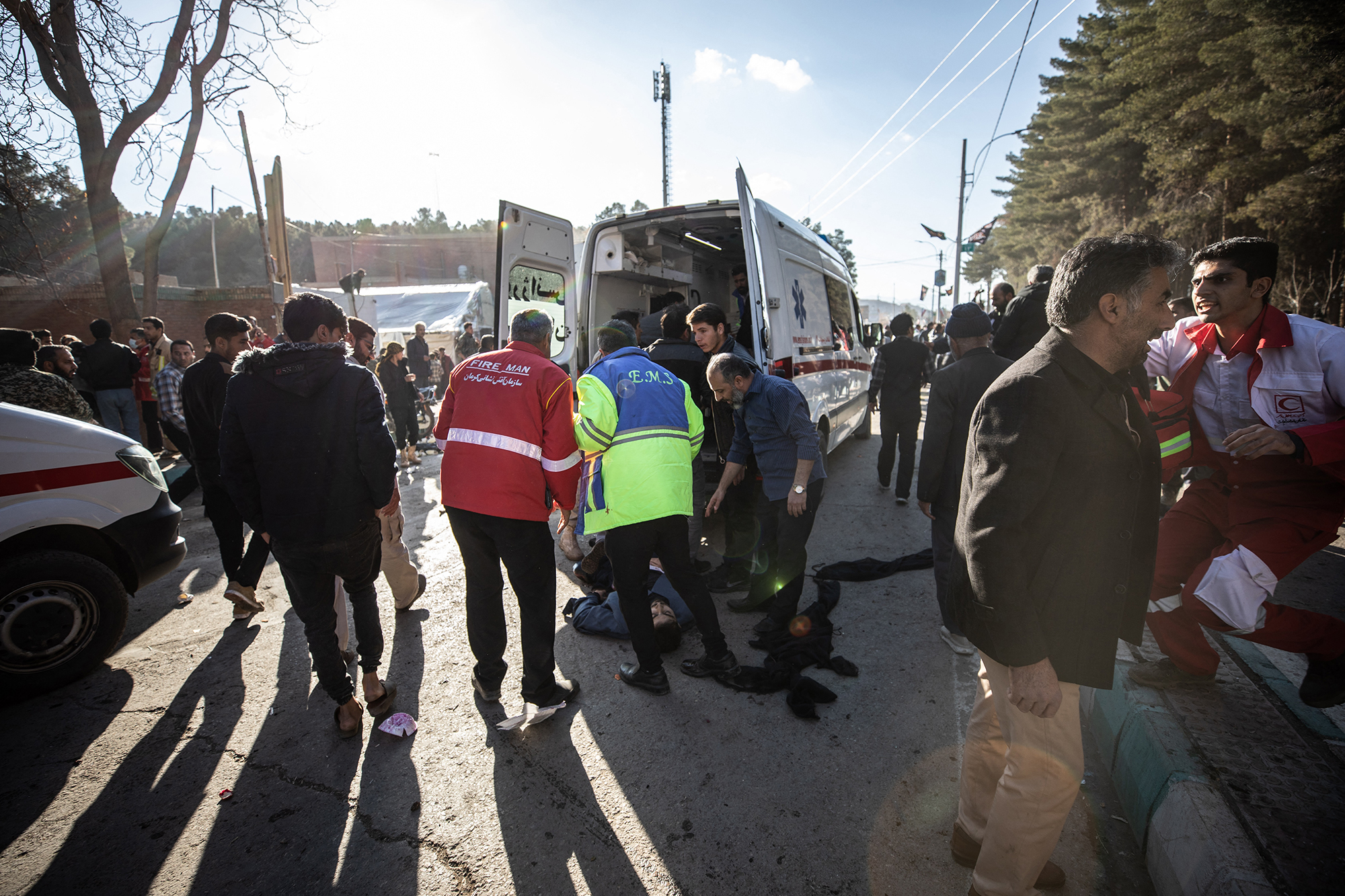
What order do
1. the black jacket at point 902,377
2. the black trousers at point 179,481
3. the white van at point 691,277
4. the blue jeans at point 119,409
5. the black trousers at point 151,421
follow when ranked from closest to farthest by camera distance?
1. the white van at point 691,277
2. the black jacket at point 902,377
3. the black trousers at point 179,481
4. the blue jeans at point 119,409
5. the black trousers at point 151,421

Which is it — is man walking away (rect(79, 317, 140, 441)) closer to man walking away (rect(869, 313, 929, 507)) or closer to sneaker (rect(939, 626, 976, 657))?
man walking away (rect(869, 313, 929, 507))

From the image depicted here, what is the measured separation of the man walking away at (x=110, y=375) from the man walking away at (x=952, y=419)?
9488mm

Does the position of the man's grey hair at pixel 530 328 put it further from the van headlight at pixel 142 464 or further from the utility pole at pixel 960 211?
the utility pole at pixel 960 211

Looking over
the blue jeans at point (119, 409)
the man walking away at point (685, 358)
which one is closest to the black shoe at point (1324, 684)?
the man walking away at point (685, 358)

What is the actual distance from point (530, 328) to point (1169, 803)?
2.96 m

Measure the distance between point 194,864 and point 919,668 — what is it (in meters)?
3.24

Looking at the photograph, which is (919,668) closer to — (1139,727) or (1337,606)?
(1139,727)

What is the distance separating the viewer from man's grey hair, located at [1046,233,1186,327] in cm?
148

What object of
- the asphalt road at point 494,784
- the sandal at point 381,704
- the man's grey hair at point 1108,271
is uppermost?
the man's grey hair at point 1108,271

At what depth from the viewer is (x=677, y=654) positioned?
346 centimetres

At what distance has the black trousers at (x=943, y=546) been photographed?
328cm

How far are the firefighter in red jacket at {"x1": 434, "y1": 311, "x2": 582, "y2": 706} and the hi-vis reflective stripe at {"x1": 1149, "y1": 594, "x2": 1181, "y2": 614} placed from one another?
258 cm

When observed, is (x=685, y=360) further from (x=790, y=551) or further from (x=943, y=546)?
(x=943, y=546)

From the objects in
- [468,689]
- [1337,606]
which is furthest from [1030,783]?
[1337,606]
